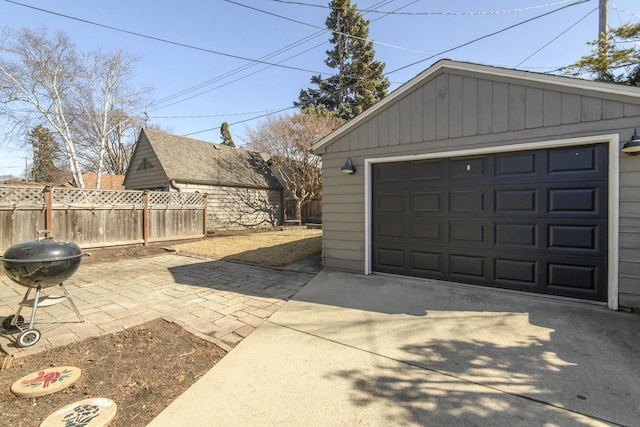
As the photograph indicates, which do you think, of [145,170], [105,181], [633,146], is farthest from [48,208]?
[105,181]

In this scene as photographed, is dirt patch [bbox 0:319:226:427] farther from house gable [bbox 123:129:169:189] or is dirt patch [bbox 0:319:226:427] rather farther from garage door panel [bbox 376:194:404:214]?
house gable [bbox 123:129:169:189]

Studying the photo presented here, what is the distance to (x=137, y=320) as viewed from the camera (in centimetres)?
350

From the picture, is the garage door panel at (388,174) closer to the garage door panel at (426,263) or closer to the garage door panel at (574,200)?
the garage door panel at (426,263)

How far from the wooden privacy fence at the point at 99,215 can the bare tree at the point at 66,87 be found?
9.48m

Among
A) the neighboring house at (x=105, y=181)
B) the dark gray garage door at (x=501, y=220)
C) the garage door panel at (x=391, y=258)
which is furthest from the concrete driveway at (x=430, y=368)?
the neighboring house at (x=105, y=181)

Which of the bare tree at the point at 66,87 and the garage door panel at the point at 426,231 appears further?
the bare tree at the point at 66,87

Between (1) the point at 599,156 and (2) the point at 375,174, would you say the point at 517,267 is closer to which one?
(1) the point at 599,156

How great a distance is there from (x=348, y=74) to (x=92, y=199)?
18.3m

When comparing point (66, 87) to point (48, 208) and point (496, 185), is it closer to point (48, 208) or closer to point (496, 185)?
point (48, 208)

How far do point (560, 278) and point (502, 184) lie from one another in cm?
141

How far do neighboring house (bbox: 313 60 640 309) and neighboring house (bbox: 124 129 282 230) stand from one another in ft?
31.9

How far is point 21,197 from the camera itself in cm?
727

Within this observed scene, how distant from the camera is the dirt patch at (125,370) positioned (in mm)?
1971

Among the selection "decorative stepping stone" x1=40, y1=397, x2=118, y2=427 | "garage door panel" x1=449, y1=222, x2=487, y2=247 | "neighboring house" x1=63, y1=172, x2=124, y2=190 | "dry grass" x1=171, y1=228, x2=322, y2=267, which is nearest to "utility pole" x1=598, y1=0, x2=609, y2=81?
"garage door panel" x1=449, y1=222, x2=487, y2=247
